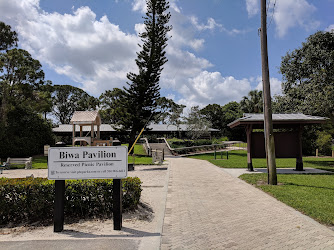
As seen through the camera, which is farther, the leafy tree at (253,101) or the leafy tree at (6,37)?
the leafy tree at (253,101)

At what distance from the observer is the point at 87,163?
446cm

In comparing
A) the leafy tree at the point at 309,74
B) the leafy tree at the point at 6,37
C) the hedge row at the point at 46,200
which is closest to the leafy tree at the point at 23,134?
the leafy tree at the point at 6,37

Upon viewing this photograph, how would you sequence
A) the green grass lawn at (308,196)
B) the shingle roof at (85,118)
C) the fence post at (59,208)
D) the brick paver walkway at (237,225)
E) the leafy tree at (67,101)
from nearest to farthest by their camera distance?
1. the brick paver walkway at (237,225)
2. the fence post at (59,208)
3. the green grass lawn at (308,196)
4. the shingle roof at (85,118)
5. the leafy tree at (67,101)

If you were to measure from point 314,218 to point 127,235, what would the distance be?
379cm

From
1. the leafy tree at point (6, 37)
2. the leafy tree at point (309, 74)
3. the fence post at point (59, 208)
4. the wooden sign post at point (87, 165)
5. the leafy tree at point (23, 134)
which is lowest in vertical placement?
the fence post at point (59, 208)

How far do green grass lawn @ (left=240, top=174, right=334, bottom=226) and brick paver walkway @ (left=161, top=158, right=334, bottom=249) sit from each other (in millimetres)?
269

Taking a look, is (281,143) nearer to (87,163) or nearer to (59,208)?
(87,163)

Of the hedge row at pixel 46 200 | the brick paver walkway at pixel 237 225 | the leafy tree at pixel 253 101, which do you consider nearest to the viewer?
the brick paver walkway at pixel 237 225

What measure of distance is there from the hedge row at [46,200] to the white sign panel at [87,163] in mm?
701

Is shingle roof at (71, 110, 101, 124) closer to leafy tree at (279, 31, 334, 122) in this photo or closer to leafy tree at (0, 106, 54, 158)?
leafy tree at (0, 106, 54, 158)

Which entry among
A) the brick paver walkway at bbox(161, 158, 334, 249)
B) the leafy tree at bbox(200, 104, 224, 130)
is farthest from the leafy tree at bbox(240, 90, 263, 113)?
the brick paver walkway at bbox(161, 158, 334, 249)

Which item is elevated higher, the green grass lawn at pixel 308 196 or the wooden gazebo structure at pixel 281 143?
the wooden gazebo structure at pixel 281 143

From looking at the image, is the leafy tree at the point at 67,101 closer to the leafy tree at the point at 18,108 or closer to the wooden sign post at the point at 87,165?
the leafy tree at the point at 18,108

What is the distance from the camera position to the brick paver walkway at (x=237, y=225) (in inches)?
142
